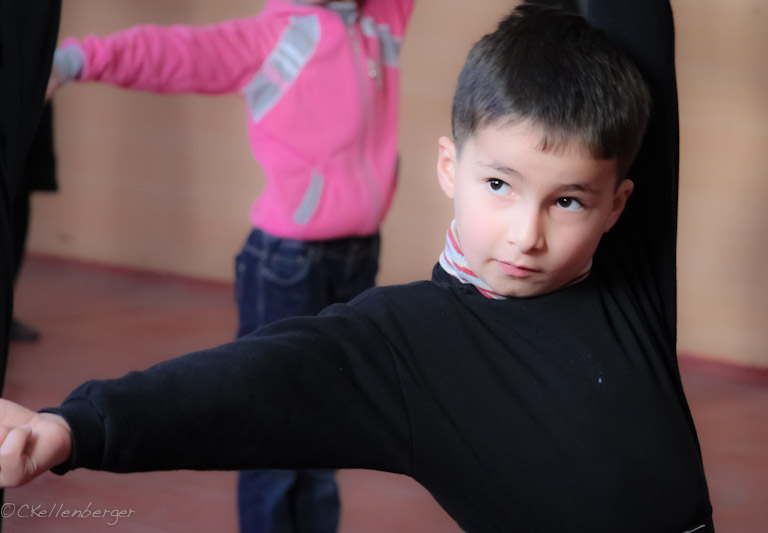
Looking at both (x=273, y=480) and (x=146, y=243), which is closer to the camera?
(x=273, y=480)

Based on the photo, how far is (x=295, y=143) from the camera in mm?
1663

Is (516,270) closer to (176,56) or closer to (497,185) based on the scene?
(497,185)

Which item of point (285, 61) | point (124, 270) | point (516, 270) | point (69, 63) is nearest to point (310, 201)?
point (285, 61)

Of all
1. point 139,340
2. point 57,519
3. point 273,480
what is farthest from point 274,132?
point 139,340

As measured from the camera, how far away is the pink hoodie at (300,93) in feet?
5.37

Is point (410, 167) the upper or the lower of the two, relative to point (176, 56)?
lower

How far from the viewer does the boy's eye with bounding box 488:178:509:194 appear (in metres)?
0.82

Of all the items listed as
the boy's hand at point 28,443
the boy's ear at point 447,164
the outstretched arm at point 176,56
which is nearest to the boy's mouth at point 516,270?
the boy's ear at point 447,164

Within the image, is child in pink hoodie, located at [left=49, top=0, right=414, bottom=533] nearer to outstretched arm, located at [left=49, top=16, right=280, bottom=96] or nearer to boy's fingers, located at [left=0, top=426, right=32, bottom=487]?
outstretched arm, located at [left=49, top=16, right=280, bottom=96]

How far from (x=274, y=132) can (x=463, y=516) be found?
975 mm

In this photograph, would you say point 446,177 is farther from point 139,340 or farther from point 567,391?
point 139,340

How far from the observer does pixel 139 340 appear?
10.1 ft

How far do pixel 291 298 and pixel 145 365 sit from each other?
1.27 meters

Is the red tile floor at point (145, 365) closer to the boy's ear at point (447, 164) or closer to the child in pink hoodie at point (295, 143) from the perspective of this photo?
the child in pink hoodie at point (295, 143)
